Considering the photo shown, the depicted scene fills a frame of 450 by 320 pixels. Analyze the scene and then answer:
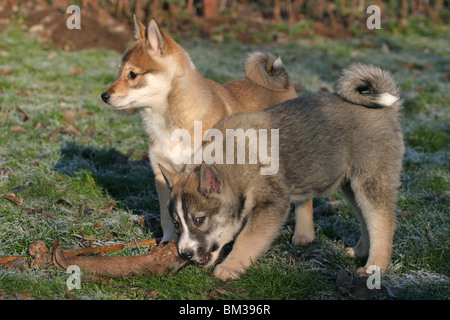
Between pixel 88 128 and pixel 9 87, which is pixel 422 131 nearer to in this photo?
pixel 88 128

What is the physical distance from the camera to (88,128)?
7.20 metres

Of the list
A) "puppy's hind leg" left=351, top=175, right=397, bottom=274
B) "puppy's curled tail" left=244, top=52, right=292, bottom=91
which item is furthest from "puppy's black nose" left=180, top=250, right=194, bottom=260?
"puppy's curled tail" left=244, top=52, right=292, bottom=91

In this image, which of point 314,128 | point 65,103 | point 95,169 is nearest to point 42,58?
point 65,103

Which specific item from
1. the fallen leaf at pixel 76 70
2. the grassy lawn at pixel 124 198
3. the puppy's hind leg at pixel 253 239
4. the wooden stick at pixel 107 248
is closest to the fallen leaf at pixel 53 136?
the grassy lawn at pixel 124 198

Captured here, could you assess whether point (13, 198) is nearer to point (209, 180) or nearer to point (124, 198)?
point (124, 198)

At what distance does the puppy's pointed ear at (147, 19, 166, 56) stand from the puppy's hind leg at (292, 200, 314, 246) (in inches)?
71.8

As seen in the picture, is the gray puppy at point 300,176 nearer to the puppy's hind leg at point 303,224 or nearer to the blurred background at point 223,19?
the puppy's hind leg at point 303,224

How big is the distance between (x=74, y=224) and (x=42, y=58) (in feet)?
25.3

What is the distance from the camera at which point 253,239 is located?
12.4ft

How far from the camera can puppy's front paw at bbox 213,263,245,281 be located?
3697mm

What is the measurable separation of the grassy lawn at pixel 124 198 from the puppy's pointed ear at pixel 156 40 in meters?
1.53

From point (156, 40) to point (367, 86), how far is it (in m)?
1.84

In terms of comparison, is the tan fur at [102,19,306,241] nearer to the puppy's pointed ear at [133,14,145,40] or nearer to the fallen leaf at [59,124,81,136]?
the puppy's pointed ear at [133,14,145,40]

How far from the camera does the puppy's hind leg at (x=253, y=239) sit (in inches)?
148
